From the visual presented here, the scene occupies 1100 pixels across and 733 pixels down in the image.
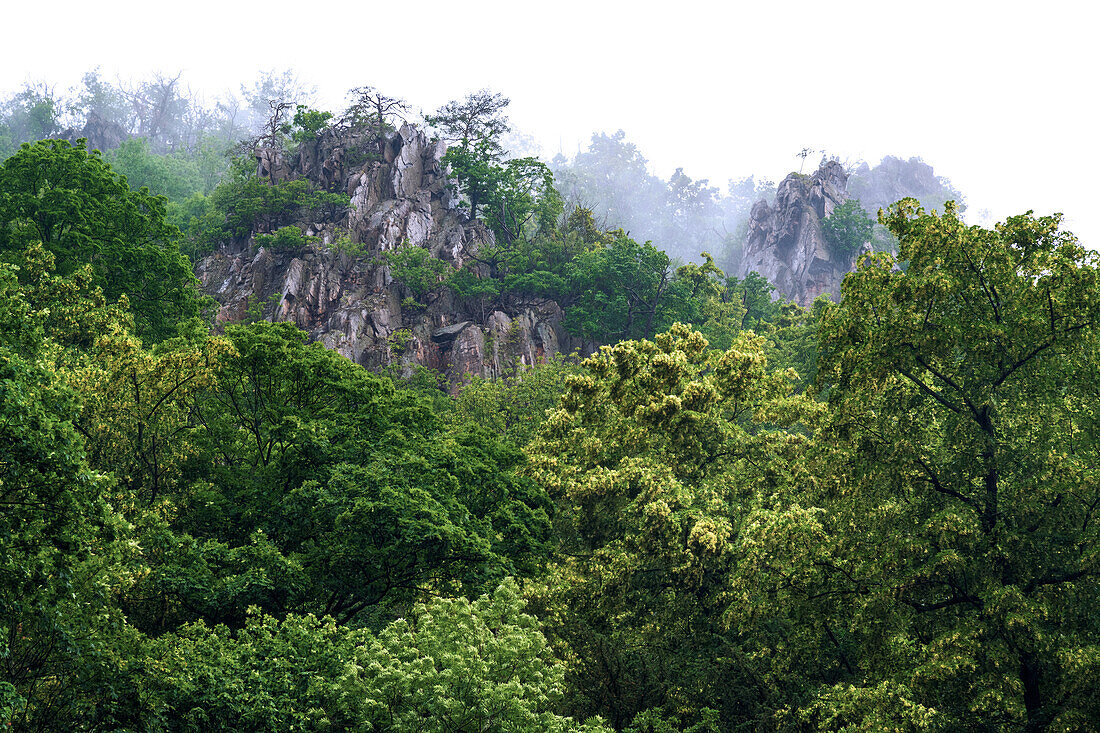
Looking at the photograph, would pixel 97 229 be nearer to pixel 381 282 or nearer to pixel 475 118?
pixel 381 282

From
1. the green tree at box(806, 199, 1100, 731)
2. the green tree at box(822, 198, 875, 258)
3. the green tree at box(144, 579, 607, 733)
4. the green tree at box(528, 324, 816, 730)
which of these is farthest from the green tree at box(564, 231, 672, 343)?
the green tree at box(144, 579, 607, 733)

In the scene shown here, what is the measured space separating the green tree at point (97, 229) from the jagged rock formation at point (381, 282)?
12.3m

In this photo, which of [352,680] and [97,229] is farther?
[97,229]

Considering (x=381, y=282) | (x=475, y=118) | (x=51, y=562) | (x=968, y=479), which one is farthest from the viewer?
(x=475, y=118)

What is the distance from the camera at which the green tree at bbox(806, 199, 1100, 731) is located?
540 inches

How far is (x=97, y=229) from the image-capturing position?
32000 millimetres

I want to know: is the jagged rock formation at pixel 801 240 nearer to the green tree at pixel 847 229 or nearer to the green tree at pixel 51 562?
the green tree at pixel 847 229

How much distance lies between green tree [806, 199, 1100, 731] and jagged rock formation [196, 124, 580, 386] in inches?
1246

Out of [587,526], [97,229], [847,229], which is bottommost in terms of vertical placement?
[587,526]

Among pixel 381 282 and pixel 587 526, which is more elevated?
pixel 381 282

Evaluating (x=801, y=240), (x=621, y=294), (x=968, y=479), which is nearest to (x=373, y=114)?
(x=621, y=294)

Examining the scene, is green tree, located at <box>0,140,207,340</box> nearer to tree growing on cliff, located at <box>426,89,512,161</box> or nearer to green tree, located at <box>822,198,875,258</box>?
tree growing on cliff, located at <box>426,89,512,161</box>

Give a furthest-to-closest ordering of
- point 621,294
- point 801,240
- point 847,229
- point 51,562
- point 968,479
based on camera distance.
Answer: point 801,240, point 847,229, point 621,294, point 968,479, point 51,562

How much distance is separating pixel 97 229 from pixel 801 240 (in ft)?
205
